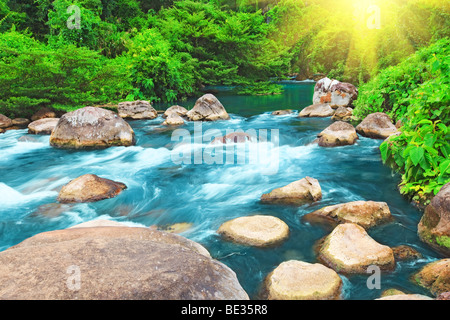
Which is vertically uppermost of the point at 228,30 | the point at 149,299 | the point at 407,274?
the point at 228,30

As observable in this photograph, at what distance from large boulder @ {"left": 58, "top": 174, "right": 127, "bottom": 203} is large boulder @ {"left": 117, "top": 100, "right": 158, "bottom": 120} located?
887cm

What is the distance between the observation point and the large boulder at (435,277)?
9.15 feet

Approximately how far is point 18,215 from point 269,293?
4.27m

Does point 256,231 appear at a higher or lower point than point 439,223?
lower

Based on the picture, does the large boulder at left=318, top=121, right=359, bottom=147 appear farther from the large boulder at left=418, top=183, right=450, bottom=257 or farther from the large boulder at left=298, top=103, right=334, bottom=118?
the large boulder at left=418, top=183, right=450, bottom=257

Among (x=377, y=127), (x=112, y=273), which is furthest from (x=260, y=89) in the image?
(x=112, y=273)

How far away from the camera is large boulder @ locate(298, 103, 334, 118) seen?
1312cm

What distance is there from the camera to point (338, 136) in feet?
27.6

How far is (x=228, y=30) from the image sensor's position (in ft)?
77.8

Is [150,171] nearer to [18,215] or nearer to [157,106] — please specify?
[18,215]

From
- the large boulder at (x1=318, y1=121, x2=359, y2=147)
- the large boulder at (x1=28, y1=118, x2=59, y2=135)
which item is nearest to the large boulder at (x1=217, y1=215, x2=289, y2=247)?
the large boulder at (x1=318, y1=121, x2=359, y2=147)

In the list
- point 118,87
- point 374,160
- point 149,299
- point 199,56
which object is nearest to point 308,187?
point 374,160

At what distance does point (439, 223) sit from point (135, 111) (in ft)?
41.9

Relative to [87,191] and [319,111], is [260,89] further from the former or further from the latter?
Result: [87,191]
